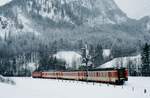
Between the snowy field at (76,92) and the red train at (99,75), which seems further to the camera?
the red train at (99,75)

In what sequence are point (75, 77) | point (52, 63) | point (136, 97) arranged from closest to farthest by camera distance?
point (136, 97), point (75, 77), point (52, 63)

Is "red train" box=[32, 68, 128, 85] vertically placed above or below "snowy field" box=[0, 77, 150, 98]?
above

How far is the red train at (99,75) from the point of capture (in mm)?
63125

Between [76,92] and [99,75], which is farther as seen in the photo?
[99,75]

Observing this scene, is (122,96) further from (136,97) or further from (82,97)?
(82,97)

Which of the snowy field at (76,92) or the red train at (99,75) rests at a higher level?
the red train at (99,75)

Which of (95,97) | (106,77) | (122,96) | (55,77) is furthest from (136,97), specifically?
(55,77)

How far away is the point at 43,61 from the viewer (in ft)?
575

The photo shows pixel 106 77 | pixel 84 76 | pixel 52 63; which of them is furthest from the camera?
pixel 52 63

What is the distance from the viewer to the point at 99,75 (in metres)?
71.5

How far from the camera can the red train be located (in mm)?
63125

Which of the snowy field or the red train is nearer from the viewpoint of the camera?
the snowy field

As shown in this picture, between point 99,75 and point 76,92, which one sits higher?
point 99,75

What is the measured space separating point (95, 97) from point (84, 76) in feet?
128
